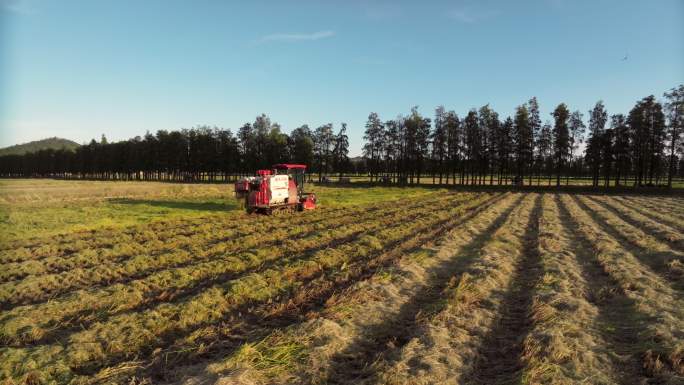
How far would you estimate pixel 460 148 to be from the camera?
71.6 meters

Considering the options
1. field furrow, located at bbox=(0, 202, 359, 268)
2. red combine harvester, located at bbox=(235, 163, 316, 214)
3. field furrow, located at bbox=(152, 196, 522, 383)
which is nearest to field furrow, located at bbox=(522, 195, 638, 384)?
field furrow, located at bbox=(152, 196, 522, 383)

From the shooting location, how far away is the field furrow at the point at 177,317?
5.91 meters

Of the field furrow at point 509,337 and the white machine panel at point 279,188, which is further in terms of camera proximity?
the white machine panel at point 279,188

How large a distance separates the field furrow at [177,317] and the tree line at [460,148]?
194ft

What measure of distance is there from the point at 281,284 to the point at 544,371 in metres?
5.99

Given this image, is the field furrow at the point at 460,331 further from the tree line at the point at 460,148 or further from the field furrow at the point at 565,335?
the tree line at the point at 460,148

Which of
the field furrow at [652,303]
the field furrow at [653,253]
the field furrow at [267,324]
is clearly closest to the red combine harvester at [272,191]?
the field furrow at [267,324]

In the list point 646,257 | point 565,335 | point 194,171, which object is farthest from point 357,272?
point 194,171

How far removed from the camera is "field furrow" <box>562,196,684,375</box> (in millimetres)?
5746

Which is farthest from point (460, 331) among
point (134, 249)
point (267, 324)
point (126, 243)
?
point (126, 243)

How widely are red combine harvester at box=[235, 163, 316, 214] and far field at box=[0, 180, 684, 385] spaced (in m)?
6.96

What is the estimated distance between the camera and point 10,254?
1270cm

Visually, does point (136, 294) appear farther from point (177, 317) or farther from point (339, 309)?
point (339, 309)

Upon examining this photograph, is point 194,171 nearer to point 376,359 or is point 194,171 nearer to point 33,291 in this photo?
point 33,291
